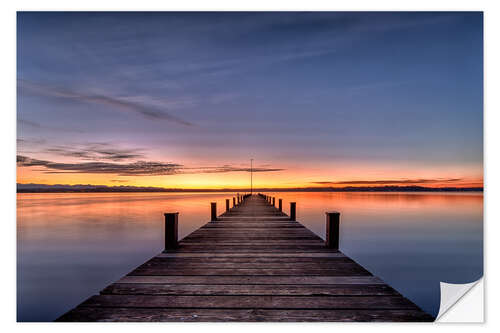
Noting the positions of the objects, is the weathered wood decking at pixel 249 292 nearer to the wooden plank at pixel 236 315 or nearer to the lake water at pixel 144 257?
the wooden plank at pixel 236 315

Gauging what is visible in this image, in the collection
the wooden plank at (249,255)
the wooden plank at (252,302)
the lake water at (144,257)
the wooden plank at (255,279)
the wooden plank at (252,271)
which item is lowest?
the lake water at (144,257)

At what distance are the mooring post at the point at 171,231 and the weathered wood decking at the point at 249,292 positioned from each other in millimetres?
258

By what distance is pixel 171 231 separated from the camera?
17.7 ft

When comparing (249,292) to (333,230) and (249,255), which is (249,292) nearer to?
(249,255)

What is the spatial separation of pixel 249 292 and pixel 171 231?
105 inches

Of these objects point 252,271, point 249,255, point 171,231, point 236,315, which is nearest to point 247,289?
point 236,315

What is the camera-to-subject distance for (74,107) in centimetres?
579

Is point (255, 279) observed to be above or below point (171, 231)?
below

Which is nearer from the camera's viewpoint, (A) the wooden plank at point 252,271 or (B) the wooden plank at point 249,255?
(A) the wooden plank at point 252,271

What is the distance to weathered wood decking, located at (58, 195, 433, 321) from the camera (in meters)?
2.70

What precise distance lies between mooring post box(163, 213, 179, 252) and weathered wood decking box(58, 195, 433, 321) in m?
0.26

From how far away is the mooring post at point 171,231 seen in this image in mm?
5309

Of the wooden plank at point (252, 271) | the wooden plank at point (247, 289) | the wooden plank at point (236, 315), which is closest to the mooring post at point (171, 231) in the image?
the wooden plank at point (252, 271)
